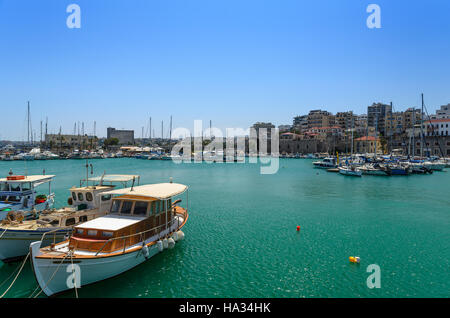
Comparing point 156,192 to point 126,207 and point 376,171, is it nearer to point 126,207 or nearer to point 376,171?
point 126,207

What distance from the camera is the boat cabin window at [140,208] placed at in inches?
614

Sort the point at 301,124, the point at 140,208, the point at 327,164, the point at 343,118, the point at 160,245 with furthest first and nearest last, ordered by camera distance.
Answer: the point at 301,124 → the point at 343,118 → the point at 327,164 → the point at 140,208 → the point at 160,245

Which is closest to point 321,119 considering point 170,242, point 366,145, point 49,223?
point 366,145

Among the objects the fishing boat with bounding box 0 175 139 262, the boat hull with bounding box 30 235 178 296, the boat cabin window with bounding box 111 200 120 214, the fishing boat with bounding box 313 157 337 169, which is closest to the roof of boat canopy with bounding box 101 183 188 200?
the boat cabin window with bounding box 111 200 120 214

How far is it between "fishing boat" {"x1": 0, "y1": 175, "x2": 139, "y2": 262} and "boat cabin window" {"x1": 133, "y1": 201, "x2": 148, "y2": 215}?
266cm

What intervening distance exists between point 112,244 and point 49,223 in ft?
16.8

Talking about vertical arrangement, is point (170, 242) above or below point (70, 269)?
below

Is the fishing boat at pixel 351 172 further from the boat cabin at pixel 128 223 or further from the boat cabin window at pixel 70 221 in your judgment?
the boat cabin window at pixel 70 221

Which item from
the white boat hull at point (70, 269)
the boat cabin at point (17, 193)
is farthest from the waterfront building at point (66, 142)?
the white boat hull at point (70, 269)

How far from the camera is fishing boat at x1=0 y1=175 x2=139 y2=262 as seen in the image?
14.0m

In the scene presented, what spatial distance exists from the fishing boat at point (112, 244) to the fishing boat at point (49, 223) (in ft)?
5.79

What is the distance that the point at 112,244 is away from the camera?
1284cm

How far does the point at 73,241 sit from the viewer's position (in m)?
12.7
